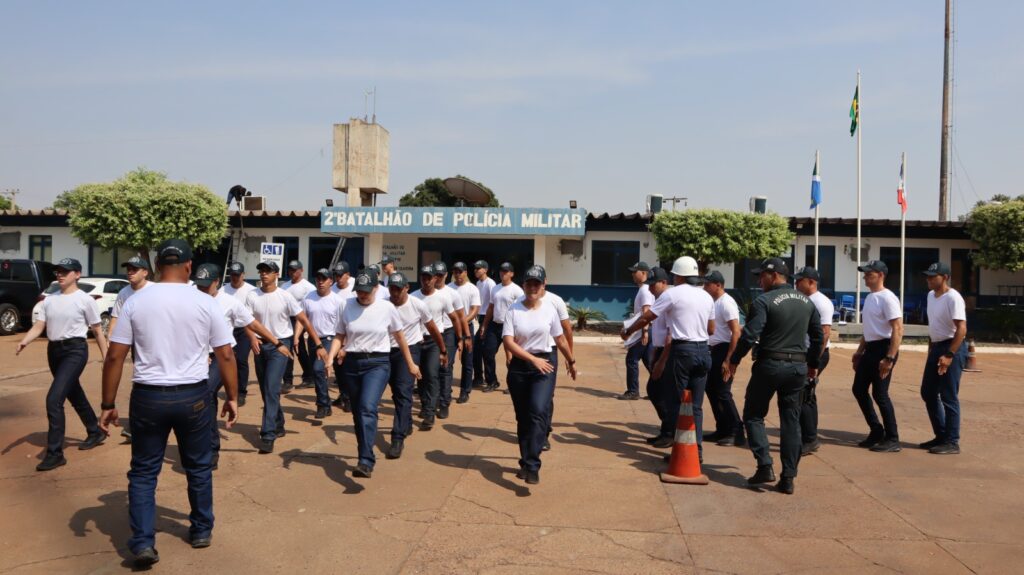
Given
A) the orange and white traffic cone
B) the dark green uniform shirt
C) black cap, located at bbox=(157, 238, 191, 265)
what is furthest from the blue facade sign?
black cap, located at bbox=(157, 238, 191, 265)

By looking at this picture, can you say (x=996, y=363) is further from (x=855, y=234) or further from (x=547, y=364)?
(x=547, y=364)

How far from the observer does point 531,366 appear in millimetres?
6062

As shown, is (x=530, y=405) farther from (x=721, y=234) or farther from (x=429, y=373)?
(x=721, y=234)

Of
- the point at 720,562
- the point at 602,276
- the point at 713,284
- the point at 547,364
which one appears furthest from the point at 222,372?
the point at 602,276

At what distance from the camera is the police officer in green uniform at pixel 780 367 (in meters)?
5.88

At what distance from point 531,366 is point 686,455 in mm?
1560

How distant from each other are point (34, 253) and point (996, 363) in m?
30.9

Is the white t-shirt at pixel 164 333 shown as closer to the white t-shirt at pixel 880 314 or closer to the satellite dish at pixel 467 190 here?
the white t-shirt at pixel 880 314

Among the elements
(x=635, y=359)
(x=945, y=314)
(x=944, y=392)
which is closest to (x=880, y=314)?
(x=945, y=314)

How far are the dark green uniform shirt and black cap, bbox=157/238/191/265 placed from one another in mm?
4228

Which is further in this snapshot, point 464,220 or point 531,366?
point 464,220

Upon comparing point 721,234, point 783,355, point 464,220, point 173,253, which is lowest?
point 783,355

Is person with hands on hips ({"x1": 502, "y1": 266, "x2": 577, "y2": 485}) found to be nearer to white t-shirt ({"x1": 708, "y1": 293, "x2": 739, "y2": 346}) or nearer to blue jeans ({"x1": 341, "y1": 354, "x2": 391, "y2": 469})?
blue jeans ({"x1": 341, "y1": 354, "x2": 391, "y2": 469})

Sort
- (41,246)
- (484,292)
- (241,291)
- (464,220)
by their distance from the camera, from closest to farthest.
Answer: (241,291), (484,292), (464,220), (41,246)
